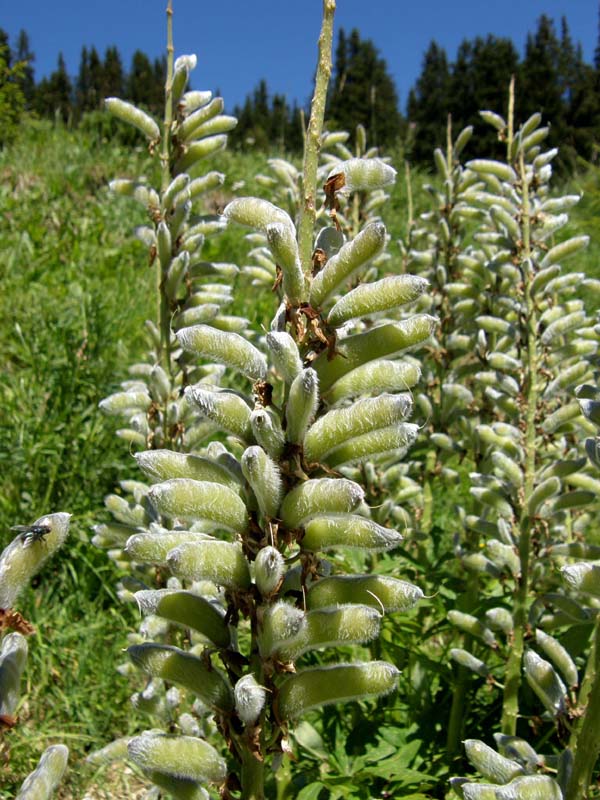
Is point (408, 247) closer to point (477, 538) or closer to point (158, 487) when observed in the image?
point (477, 538)

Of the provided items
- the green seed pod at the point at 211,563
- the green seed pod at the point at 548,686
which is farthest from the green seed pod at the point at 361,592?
the green seed pod at the point at 548,686

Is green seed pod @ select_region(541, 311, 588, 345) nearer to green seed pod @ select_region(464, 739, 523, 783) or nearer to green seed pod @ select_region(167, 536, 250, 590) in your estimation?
green seed pod @ select_region(464, 739, 523, 783)

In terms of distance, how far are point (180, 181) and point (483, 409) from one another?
160 cm

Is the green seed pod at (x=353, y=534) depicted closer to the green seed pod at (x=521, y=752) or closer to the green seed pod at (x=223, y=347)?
the green seed pod at (x=223, y=347)

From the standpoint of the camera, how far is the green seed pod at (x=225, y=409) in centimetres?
120

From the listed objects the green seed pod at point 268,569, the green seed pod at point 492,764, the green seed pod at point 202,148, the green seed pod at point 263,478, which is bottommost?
the green seed pod at point 492,764

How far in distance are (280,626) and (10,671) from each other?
0.37m

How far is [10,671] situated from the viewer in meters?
0.86

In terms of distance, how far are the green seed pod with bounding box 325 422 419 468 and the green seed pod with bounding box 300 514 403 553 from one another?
10 centimetres

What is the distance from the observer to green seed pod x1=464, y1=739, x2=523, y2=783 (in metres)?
1.58

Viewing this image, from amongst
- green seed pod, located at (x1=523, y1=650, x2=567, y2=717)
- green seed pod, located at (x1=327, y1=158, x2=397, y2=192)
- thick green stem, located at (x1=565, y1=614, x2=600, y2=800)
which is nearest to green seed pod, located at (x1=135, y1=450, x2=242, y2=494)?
green seed pod, located at (x1=327, y1=158, x2=397, y2=192)

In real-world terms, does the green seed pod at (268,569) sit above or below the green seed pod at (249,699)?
above

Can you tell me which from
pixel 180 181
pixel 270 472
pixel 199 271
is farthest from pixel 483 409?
pixel 270 472

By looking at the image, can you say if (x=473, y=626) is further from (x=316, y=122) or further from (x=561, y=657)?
(x=316, y=122)
